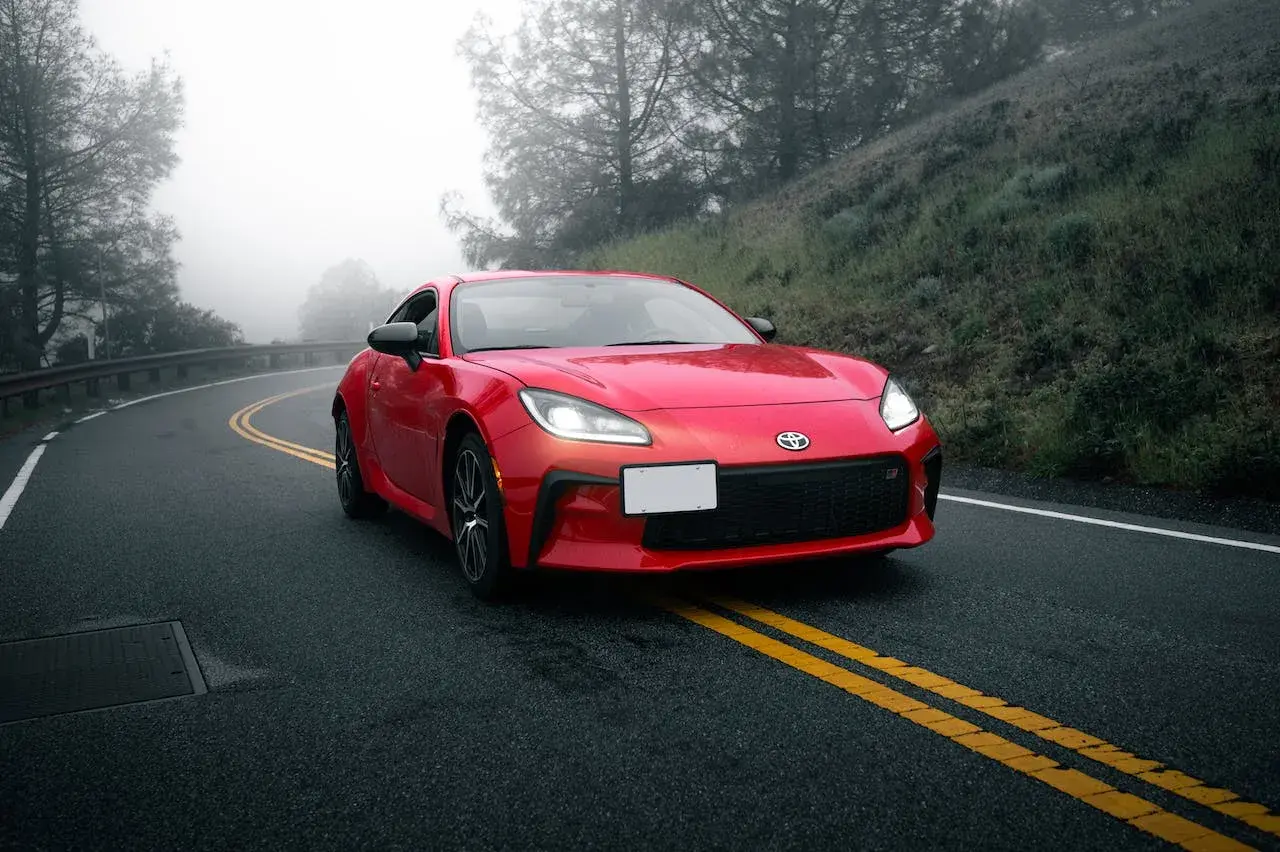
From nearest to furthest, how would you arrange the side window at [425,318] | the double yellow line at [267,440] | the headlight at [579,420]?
the headlight at [579,420]
the side window at [425,318]
the double yellow line at [267,440]

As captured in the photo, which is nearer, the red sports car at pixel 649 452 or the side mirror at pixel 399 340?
the red sports car at pixel 649 452

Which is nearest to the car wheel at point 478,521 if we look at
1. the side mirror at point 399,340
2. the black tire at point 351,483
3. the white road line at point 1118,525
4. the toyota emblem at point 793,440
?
the side mirror at point 399,340

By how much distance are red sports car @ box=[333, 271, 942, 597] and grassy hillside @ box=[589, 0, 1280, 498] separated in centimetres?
380

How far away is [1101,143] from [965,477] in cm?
1076

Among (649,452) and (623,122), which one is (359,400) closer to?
(649,452)

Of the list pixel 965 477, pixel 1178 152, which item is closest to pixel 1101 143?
pixel 1178 152

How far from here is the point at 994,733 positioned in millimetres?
3055

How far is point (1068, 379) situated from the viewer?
34.2 feet

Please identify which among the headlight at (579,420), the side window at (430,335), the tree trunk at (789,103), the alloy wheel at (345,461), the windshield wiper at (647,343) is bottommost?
the alloy wheel at (345,461)

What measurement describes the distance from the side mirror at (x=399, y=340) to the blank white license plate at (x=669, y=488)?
1738 millimetres

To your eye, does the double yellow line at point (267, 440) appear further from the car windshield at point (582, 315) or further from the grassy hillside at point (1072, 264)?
the grassy hillside at point (1072, 264)

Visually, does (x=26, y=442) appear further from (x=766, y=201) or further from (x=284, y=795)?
(x=766, y=201)

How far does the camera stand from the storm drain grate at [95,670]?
3572 millimetres

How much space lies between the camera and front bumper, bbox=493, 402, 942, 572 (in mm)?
4180
